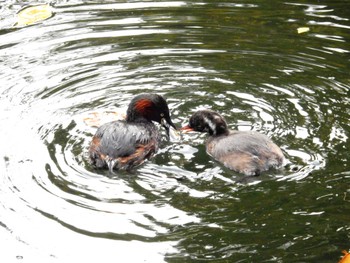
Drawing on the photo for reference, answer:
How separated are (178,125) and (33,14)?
15.1 ft

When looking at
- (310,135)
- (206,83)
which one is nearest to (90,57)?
(206,83)

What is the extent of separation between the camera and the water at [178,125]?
244 inches

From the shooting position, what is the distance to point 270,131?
809 cm

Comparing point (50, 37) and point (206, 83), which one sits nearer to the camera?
point (206, 83)

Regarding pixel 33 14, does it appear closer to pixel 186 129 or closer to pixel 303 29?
pixel 303 29

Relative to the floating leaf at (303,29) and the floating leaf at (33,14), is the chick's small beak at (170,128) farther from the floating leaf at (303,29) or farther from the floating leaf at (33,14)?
the floating leaf at (33,14)

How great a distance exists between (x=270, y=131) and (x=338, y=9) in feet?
15.2

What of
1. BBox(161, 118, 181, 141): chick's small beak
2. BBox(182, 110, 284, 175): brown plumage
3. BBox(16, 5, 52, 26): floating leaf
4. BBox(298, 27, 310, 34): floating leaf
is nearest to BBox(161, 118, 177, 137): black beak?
BBox(161, 118, 181, 141): chick's small beak

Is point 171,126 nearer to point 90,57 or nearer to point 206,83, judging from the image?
point 206,83

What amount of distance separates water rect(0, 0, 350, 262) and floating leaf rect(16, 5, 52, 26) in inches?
7.6

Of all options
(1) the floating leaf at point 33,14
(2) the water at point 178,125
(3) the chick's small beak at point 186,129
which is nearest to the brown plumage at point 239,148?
(2) the water at point 178,125

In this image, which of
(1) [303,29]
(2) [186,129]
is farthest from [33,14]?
(2) [186,129]

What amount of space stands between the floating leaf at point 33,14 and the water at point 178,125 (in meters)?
0.19

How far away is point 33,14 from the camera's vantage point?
40.1 feet
